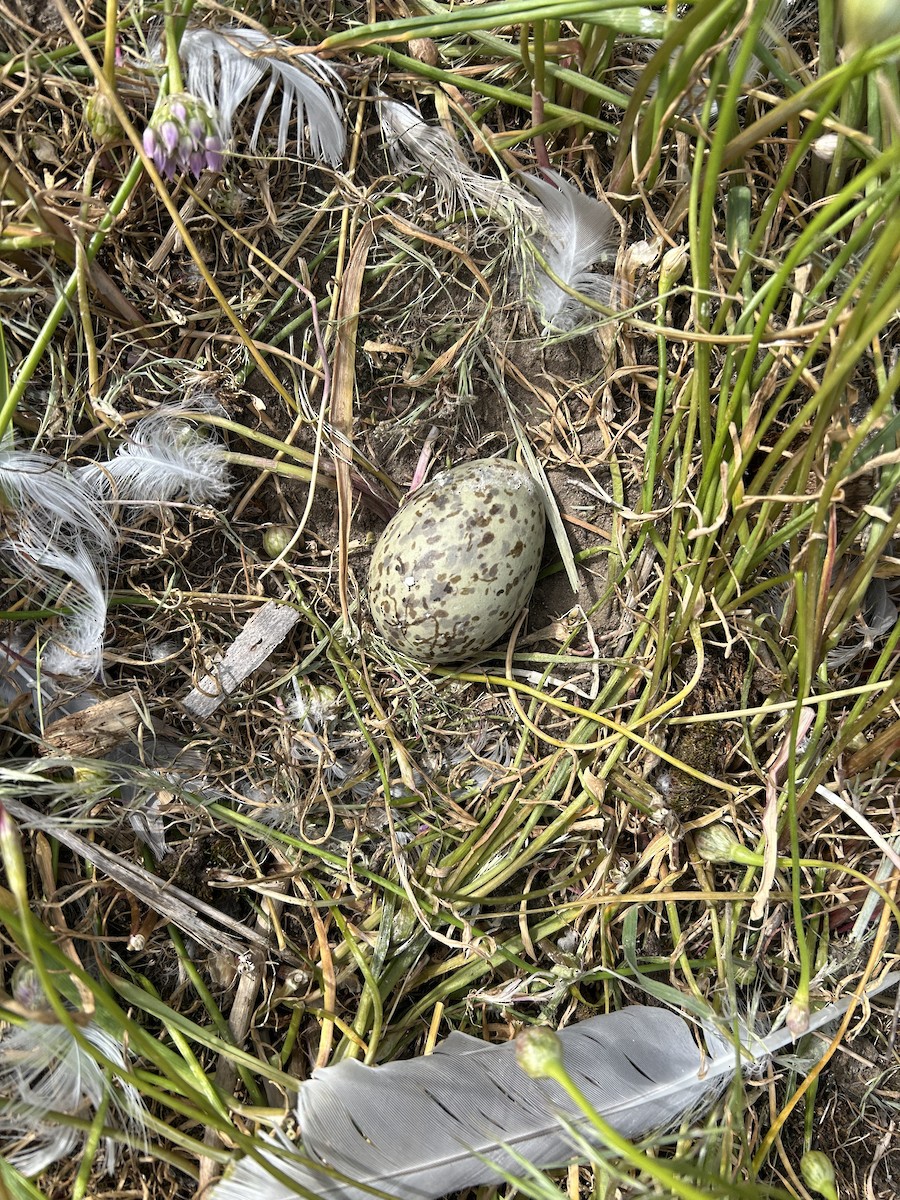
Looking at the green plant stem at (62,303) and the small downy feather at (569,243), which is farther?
the small downy feather at (569,243)

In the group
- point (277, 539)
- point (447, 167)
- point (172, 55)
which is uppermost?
point (172, 55)

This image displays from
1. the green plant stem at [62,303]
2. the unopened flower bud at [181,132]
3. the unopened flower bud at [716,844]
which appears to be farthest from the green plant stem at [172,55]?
the unopened flower bud at [716,844]

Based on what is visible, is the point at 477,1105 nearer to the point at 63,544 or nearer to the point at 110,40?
the point at 63,544

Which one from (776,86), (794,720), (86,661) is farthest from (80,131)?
(794,720)

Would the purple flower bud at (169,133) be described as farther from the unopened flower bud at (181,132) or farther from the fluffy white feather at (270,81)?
the fluffy white feather at (270,81)

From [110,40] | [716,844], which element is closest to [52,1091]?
[716,844]

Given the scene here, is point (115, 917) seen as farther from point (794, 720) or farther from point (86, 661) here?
point (794, 720)
